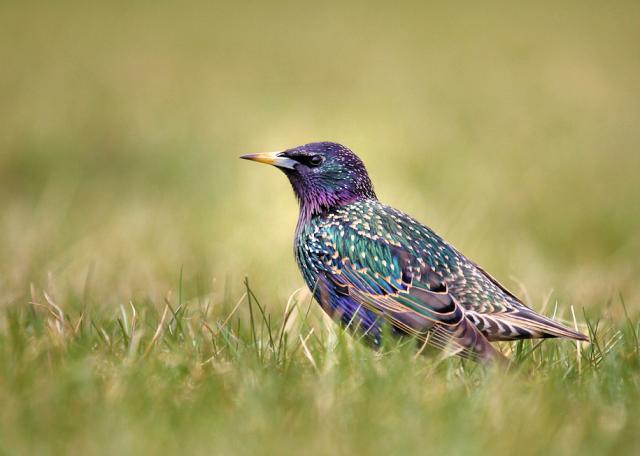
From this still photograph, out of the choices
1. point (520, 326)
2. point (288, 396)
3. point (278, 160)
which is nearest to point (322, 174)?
point (278, 160)

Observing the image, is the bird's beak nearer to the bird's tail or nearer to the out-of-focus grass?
the out-of-focus grass

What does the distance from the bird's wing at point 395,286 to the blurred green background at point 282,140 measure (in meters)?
0.87

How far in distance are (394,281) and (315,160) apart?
854 millimetres

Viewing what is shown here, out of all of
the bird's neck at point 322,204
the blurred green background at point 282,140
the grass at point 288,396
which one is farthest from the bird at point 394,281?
the blurred green background at point 282,140

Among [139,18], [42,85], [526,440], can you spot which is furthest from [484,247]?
[139,18]

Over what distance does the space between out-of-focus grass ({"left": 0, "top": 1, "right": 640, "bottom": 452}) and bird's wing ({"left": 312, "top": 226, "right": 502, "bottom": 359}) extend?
190 mm

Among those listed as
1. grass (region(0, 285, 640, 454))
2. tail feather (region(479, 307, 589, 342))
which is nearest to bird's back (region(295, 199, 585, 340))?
tail feather (region(479, 307, 589, 342))

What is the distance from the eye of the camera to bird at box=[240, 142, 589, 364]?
4.15 meters

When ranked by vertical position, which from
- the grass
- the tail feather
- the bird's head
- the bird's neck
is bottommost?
the grass

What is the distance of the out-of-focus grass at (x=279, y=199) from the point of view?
133 inches

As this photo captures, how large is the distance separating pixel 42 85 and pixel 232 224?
5460 millimetres

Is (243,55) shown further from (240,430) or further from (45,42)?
(240,430)

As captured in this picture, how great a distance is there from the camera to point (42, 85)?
1190 cm

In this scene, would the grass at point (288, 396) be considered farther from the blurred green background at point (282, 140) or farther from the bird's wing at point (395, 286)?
the blurred green background at point (282, 140)
